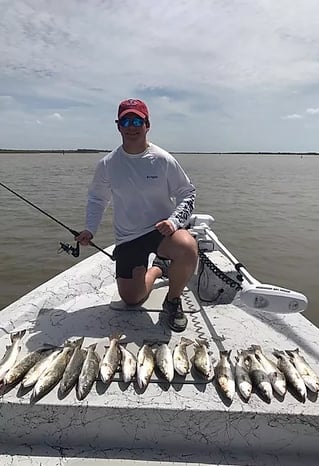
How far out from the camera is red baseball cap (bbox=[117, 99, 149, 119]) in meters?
3.51

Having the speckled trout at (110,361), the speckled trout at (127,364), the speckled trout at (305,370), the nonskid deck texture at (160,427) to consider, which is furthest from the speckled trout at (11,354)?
the speckled trout at (305,370)

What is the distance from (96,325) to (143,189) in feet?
4.20

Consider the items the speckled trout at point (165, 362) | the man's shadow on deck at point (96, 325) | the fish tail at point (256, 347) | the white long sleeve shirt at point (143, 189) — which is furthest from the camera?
the white long sleeve shirt at point (143, 189)

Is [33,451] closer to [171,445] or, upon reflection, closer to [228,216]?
[171,445]

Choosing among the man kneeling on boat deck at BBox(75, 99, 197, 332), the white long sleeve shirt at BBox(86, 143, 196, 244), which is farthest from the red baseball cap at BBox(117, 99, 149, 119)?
the white long sleeve shirt at BBox(86, 143, 196, 244)

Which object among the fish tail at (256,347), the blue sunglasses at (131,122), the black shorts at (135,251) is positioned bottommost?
the fish tail at (256,347)

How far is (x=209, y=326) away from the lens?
3.73 meters

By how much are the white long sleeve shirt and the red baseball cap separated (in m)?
0.35

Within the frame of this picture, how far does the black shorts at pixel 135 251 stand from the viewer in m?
3.75

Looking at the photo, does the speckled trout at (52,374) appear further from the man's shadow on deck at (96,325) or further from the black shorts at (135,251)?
the black shorts at (135,251)

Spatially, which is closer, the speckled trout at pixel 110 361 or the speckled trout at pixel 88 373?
the speckled trout at pixel 88 373

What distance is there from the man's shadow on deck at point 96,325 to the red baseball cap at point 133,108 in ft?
5.93

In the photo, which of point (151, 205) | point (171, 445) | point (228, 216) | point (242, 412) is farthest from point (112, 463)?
point (228, 216)

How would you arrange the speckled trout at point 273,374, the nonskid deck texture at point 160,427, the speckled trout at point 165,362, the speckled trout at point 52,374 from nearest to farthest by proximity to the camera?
the nonskid deck texture at point 160,427
the speckled trout at point 52,374
the speckled trout at point 273,374
the speckled trout at point 165,362
